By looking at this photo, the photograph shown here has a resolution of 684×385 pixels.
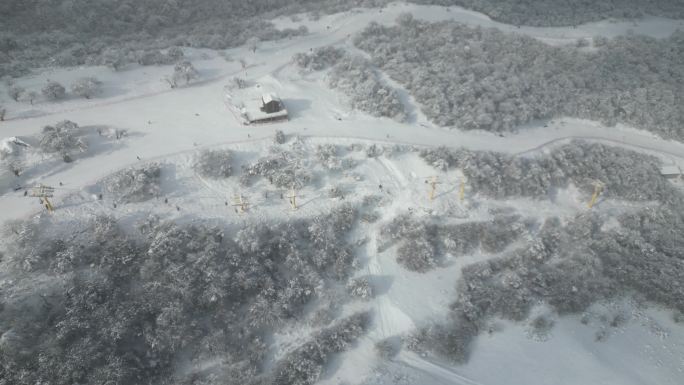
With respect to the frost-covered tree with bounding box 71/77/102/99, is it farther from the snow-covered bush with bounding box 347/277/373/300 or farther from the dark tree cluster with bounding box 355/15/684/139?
the snow-covered bush with bounding box 347/277/373/300

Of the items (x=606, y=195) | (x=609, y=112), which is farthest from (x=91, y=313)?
(x=609, y=112)


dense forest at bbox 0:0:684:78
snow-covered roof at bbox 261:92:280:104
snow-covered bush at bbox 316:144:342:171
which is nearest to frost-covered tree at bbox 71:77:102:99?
dense forest at bbox 0:0:684:78

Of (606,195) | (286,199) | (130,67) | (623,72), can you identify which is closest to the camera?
(286,199)

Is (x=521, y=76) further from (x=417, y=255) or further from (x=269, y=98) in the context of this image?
(x=269, y=98)

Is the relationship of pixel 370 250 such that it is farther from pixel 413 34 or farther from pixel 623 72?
pixel 623 72

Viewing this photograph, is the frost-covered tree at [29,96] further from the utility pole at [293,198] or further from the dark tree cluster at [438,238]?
the dark tree cluster at [438,238]

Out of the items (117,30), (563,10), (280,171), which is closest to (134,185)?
(280,171)
